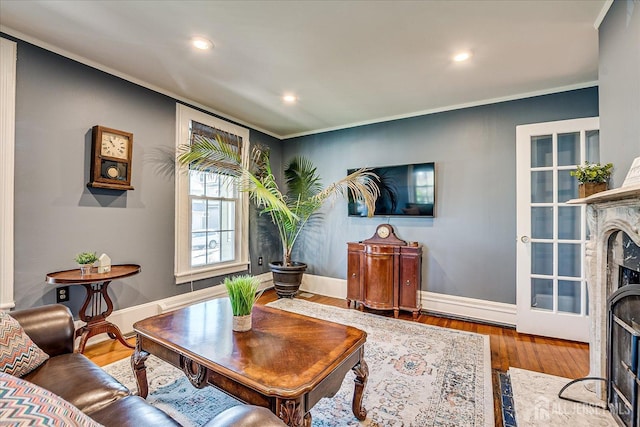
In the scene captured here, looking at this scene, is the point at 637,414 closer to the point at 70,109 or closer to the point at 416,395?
the point at 416,395

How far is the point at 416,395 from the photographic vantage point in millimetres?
1906

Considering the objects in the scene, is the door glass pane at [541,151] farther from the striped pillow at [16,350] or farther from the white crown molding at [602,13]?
the striped pillow at [16,350]

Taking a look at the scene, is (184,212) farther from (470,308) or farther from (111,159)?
(470,308)

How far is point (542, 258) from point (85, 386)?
12.3 feet

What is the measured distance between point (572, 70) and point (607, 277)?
1974mm

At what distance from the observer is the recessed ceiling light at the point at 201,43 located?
2.22 m

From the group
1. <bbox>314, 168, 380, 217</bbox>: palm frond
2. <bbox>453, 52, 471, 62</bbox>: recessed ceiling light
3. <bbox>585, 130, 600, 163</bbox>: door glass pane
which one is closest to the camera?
<bbox>453, 52, 471, 62</bbox>: recessed ceiling light

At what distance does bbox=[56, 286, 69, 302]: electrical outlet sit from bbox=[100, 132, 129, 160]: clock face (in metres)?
1.22

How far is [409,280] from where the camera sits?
3.42 meters

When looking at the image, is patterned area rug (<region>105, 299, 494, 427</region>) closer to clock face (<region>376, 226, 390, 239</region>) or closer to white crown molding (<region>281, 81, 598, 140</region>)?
clock face (<region>376, 226, 390, 239</region>)

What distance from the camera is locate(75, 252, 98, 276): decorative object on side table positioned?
2.35 metres

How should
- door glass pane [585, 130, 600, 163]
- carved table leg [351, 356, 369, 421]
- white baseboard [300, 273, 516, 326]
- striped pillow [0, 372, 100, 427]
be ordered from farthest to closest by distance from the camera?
white baseboard [300, 273, 516, 326], door glass pane [585, 130, 600, 163], carved table leg [351, 356, 369, 421], striped pillow [0, 372, 100, 427]

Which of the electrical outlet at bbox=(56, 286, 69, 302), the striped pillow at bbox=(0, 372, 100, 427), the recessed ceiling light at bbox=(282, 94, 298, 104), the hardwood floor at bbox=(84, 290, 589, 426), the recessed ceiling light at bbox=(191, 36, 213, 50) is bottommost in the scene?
the hardwood floor at bbox=(84, 290, 589, 426)

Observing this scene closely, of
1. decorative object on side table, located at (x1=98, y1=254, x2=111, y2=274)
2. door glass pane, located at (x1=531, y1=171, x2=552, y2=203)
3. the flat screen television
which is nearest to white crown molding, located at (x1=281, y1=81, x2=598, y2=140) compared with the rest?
the flat screen television
